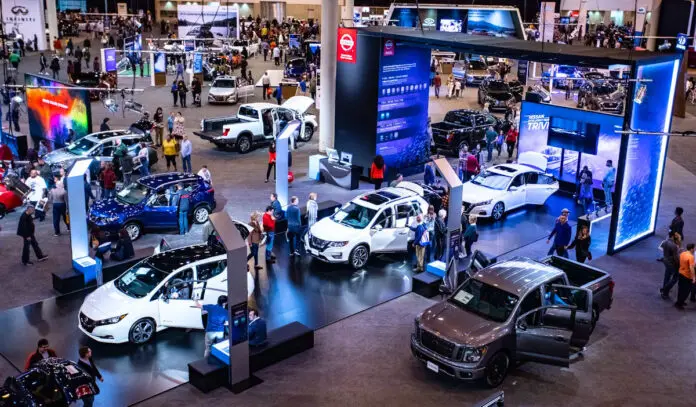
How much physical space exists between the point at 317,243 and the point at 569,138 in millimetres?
9690

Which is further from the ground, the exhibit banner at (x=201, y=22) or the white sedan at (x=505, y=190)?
the exhibit banner at (x=201, y=22)

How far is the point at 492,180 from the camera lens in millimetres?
20922

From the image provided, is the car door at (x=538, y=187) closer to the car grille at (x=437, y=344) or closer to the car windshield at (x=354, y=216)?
the car windshield at (x=354, y=216)

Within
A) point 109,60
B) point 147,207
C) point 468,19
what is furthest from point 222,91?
point 147,207

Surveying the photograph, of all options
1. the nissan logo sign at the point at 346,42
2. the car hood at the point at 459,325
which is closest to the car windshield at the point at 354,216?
the car hood at the point at 459,325

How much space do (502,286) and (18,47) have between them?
4450cm

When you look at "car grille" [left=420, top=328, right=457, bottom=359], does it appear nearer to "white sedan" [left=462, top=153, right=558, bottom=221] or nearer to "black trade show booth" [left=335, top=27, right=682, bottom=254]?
"black trade show booth" [left=335, top=27, right=682, bottom=254]

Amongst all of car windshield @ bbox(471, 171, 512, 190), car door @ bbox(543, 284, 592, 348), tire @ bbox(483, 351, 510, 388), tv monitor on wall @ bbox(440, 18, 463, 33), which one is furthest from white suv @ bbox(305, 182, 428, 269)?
tv monitor on wall @ bbox(440, 18, 463, 33)

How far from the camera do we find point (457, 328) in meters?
12.1

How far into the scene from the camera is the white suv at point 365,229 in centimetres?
1645

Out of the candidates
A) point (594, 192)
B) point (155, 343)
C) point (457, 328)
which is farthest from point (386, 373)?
point (594, 192)

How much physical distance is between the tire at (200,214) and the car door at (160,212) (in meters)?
0.78

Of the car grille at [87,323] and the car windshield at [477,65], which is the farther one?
the car windshield at [477,65]

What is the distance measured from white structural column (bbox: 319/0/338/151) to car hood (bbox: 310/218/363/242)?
8.70m
